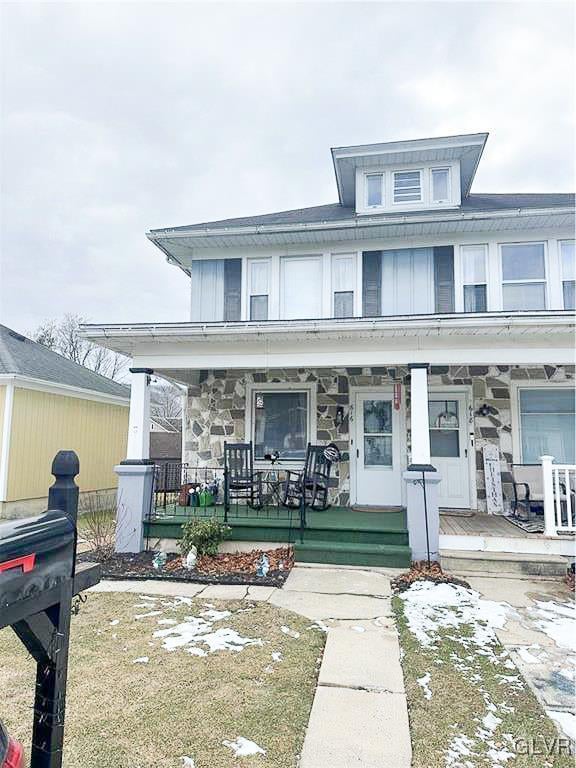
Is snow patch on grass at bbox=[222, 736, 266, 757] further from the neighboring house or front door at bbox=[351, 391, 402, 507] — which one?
the neighboring house

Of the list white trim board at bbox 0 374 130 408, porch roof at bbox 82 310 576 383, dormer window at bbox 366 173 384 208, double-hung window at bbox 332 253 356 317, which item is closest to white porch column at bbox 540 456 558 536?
porch roof at bbox 82 310 576 383

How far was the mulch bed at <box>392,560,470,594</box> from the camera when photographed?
16.3 ft

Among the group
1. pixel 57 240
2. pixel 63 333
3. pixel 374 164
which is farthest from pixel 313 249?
pixel 63 333

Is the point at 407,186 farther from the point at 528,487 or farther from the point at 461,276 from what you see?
the point at 528,487

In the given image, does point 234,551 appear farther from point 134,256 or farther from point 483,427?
point 134,256

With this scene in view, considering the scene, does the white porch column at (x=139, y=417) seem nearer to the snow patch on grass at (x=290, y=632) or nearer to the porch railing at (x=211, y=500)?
the porch railing at (x=211, y=500)

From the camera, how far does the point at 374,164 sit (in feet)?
27.9

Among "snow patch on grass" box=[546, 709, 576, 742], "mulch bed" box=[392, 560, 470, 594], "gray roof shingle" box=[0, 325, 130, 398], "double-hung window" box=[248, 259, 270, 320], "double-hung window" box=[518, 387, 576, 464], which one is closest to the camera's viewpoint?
"snow patch on grass" box=[546, 709, 576, 742]

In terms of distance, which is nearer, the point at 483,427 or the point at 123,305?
the point at 483,427

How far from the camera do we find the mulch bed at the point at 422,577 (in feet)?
16.3

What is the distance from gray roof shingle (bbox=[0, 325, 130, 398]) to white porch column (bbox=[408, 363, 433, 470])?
7.46 meters

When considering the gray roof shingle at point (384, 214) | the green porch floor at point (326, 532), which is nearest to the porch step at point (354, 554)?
the green porch floor at point (326, 532)

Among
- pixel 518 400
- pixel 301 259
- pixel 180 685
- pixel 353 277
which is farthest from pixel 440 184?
pixel 180 685

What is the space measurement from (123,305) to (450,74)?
2992 centimetres
